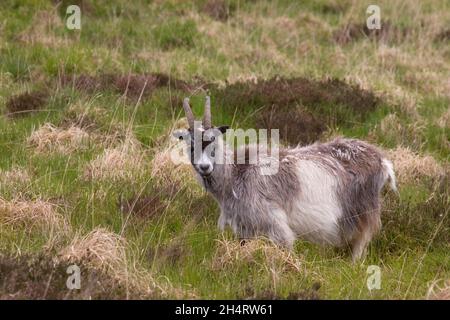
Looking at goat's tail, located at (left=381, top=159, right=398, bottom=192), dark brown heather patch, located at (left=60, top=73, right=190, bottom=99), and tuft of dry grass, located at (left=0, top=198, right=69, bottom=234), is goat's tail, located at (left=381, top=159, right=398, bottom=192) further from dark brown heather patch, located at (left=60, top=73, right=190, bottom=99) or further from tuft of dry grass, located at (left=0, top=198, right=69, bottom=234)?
dark brown heather patch, located at (left=60, top=73, right=190, bottom=99)

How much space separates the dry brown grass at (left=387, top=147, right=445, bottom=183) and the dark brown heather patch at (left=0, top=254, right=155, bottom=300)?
13.7 ft

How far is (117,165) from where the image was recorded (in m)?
7.96

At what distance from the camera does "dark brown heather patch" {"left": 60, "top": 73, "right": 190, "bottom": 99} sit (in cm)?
1046

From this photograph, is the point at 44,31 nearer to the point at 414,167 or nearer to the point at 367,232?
the point at 414,167

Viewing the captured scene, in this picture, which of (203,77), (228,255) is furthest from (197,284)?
(203,77)

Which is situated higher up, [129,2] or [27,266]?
[129,2]

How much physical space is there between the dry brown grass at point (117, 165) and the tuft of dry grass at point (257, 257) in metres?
1.86

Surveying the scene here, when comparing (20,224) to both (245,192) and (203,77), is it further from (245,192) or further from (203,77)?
(203,77)

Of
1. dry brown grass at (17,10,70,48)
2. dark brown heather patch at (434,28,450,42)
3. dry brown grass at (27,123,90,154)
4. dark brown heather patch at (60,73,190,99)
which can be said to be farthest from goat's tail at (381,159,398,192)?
dark brown heather patch at (434,28,450,42)


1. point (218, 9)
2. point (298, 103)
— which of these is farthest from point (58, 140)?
point (218, 9)

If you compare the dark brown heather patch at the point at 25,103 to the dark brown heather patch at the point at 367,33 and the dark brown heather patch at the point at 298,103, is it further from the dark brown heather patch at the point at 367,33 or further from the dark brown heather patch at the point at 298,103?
Result: the dark brown heather patch at the point at 367,33

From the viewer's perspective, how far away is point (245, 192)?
679 centimetres

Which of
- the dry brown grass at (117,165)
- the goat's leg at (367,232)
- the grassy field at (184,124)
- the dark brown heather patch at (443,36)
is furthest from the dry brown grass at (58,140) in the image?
the dark brown heather patch at (443,36)
